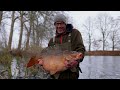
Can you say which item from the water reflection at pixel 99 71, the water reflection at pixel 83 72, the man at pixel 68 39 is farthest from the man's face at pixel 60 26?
the water reflection at pixel 99 71

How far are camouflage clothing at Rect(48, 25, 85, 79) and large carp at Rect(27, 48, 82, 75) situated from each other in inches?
3.5

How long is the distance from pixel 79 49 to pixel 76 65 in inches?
6.7

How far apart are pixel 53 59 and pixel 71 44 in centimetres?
26

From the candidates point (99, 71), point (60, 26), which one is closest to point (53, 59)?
point (60, 26)

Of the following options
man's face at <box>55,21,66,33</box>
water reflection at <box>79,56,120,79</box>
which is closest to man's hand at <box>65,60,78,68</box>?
man's face at <box>55,21,66,33</box>

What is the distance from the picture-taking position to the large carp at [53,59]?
2672mm

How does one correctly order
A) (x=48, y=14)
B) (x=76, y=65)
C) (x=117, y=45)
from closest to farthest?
(x=76, y=65), (x=48, y=14), (x=117, y=45)

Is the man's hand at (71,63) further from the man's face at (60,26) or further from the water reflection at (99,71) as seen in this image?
the water reflection at (99,71)

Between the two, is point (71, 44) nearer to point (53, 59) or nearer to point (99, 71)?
point (53, 59)

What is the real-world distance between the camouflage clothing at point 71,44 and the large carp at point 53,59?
90mm

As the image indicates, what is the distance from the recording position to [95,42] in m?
13.8
